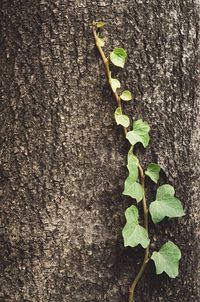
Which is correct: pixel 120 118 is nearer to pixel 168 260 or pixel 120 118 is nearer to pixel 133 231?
pixel 133 231

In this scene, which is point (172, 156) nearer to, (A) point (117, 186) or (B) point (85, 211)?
(A) point (117, 186)

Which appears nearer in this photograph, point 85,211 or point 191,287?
point 85,211

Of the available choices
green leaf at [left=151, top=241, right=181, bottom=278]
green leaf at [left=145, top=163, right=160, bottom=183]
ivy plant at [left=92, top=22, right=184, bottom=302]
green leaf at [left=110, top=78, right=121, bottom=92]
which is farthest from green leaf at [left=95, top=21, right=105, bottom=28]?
green leaf at [left=151, top=241, right=181, bottom=278]

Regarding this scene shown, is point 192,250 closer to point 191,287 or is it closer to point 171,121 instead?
point 191,287

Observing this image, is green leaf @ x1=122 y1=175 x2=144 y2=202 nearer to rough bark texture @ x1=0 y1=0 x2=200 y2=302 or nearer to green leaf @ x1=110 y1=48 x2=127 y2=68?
rough bark texture @ x1=0 y1=0 x2=200 y2=302

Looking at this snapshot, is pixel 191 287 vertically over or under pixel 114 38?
under

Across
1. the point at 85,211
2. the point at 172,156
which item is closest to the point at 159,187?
the point at 172,156

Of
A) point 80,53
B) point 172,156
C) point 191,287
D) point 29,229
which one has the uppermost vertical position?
point 80,53
